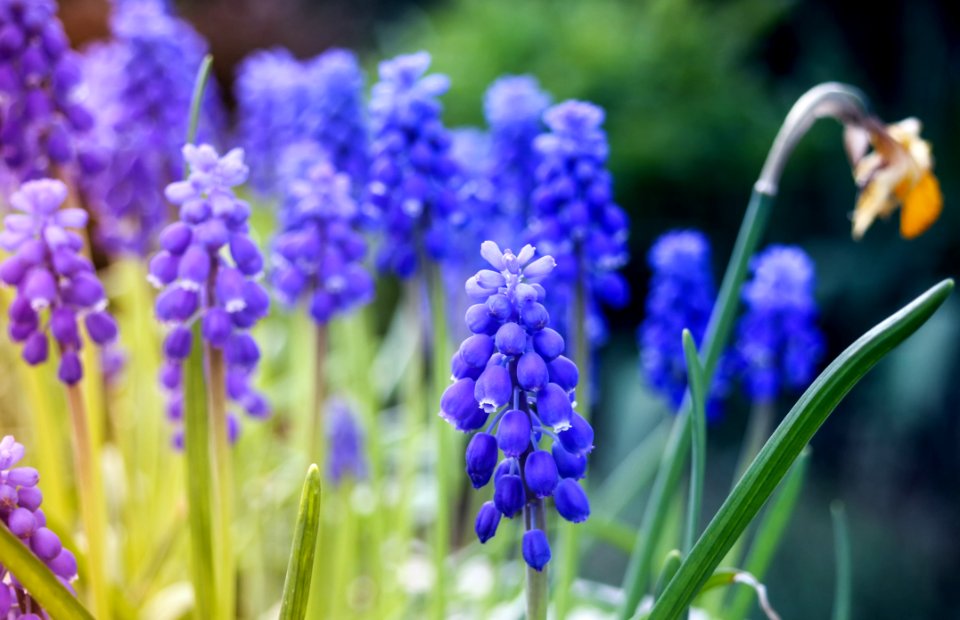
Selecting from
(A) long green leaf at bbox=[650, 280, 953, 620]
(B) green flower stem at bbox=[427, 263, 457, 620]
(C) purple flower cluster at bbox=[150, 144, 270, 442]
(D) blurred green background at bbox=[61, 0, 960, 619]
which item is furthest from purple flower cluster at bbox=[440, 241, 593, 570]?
(D) blurred green background at bbox=[61, 0, 960, 619]

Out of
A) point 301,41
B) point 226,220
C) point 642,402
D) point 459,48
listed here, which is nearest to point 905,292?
point 642,402

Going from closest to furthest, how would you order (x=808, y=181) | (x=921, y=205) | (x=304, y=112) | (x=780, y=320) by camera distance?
(x=921, y=205) < (x=780, y=320) < (x=304, y=112) < (x=808, y=181)

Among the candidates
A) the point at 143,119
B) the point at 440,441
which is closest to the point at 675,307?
the point at 440,441

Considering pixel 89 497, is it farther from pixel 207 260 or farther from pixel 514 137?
pixel 514 137

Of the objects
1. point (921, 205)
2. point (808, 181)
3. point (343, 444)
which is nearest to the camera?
point (921, 205)

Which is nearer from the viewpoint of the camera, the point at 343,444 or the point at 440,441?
the point at 440,441

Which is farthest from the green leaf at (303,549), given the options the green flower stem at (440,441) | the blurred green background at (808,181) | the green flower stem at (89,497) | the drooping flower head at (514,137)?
the blurred green background at (808,181)

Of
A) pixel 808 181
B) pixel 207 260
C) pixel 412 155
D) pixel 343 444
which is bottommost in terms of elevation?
pixel 207 260

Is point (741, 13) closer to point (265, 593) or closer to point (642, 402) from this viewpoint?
point (642, 402)
